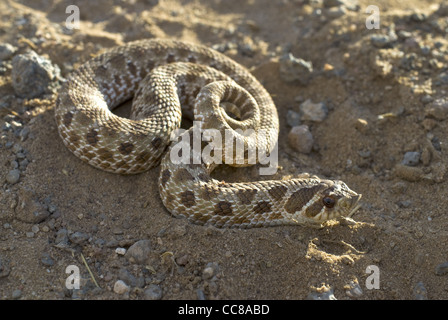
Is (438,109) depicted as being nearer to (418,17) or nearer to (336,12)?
(418,17)

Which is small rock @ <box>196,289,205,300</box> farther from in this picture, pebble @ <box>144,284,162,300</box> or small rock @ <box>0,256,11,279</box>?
small rock @ <box>0,256,11,279</box>

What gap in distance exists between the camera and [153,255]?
5785mm

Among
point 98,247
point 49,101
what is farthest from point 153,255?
point 49,101

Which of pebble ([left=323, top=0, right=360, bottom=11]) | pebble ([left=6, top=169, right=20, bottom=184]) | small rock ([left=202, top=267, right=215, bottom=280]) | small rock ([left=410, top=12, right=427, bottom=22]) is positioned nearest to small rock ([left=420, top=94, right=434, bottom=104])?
small rock ([left=410, top=12, right=427, bottom=22])

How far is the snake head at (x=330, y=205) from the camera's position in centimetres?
608

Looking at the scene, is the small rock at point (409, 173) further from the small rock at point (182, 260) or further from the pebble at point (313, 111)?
the small rock at point (182, 260)

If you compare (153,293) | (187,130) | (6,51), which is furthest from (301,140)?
(6,51)

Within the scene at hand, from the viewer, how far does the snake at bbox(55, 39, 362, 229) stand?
623 cm

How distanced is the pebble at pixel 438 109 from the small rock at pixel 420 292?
127 inches

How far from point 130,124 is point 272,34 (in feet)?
15.4

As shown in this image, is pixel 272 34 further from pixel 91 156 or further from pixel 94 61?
pixel 91 156

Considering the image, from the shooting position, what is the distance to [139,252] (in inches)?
227

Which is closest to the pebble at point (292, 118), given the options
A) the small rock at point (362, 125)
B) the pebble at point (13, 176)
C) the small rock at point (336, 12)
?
the small rock at point (362, 125)

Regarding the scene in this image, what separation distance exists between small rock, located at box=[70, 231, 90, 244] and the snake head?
9.62 feet
